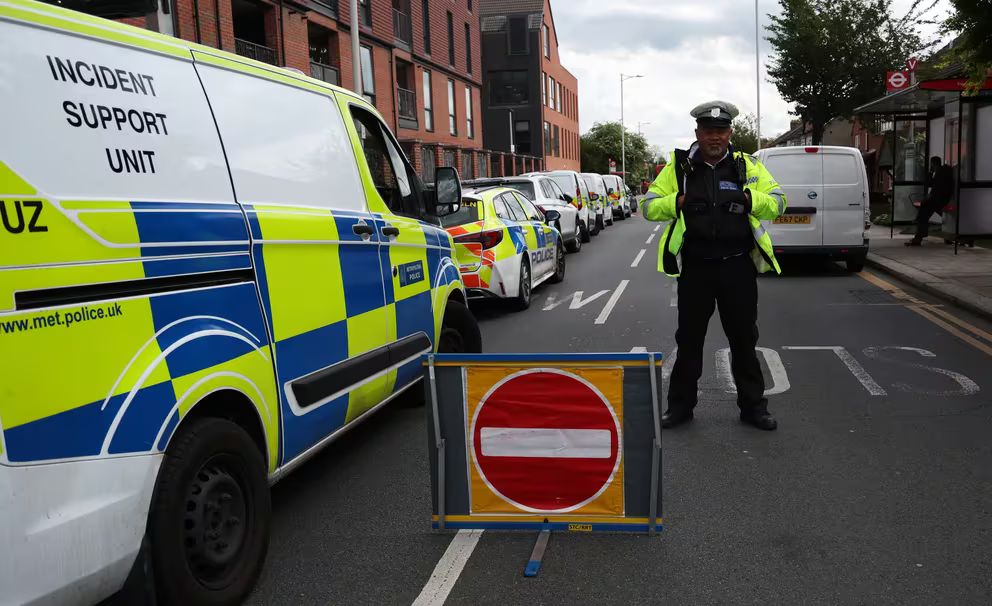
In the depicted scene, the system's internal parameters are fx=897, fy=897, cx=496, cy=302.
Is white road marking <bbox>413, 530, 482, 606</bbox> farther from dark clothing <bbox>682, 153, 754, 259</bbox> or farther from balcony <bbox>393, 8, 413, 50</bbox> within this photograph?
balcony <bbox>393, 8, 413, 50</bbox>

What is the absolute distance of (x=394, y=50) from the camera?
99.4 feet

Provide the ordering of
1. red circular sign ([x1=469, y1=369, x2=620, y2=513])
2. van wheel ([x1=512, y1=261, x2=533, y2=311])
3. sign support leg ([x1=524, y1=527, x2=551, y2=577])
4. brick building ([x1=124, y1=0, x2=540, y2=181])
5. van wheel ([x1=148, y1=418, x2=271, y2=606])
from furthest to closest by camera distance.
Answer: brick building ([x1=124, y1=0, x2=540, y2=181])
van wheel ([x1=512, y1=261, x2=533, y2=311])
red circular sign ([x1=469, y1=369, x2=620, y2=513])
sign support leg ([x1=524, y1=527, x2=551, y2=577])
van wheel ([x1=148, y1=418, x2=271, y2=606])

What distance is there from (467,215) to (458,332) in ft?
14.1

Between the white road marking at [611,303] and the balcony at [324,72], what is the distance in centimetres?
1383

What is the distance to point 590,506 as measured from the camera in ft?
13.2

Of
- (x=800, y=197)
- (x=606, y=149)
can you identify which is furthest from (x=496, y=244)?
(x=606, y=149)

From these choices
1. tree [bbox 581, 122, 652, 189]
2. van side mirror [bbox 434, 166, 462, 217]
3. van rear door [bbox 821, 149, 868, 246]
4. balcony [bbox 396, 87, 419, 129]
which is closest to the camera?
van side mirror [bbox 434, 166, 462, 217]

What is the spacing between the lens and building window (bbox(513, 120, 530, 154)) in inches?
2431

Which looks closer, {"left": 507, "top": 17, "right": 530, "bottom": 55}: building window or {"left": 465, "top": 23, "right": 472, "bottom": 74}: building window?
{"left": 465, "top": 23, "right": 472, "bottom": 74}: building window

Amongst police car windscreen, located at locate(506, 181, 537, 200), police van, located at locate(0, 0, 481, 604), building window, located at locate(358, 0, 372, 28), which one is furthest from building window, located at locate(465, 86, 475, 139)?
police van, located at locate(0, 0, 481, 604)

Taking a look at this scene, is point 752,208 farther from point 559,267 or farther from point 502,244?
point 559,267

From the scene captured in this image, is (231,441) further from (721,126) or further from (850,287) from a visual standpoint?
(850,287)

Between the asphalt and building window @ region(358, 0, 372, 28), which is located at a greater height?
building window @ region(358, 0, 372, 28)

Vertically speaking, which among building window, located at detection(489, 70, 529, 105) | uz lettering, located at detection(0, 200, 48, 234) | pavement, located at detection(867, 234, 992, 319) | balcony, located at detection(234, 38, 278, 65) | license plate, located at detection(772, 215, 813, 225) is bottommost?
pavement, located at detection(867, 234, 992, 319)
